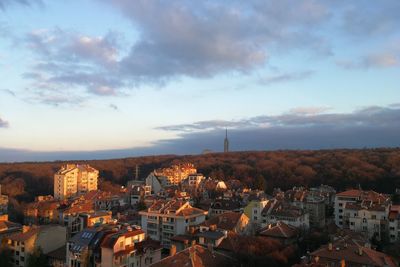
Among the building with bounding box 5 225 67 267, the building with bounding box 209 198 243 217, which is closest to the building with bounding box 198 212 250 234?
the building with bounding box 209 198 243 217

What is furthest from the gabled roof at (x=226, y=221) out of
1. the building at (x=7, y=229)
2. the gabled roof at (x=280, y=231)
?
the building at (x=7, y=229)

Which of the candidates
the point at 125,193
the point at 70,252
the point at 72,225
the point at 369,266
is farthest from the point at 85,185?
the point at 369,266

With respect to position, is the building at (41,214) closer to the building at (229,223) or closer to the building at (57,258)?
the building at (57,258)

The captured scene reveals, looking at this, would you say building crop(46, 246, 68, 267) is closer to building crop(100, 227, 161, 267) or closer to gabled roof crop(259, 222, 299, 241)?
building crop(100, 227, 161, 267)

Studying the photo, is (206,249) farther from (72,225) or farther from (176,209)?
(72,225)

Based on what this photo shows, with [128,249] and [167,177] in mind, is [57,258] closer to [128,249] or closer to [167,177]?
[128,249]

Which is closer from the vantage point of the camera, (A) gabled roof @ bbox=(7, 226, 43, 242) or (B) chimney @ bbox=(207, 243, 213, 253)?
(B) chimney @ bbox=(207, 243, 213, 253)

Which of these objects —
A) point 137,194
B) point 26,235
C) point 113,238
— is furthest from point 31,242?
point 137,194
